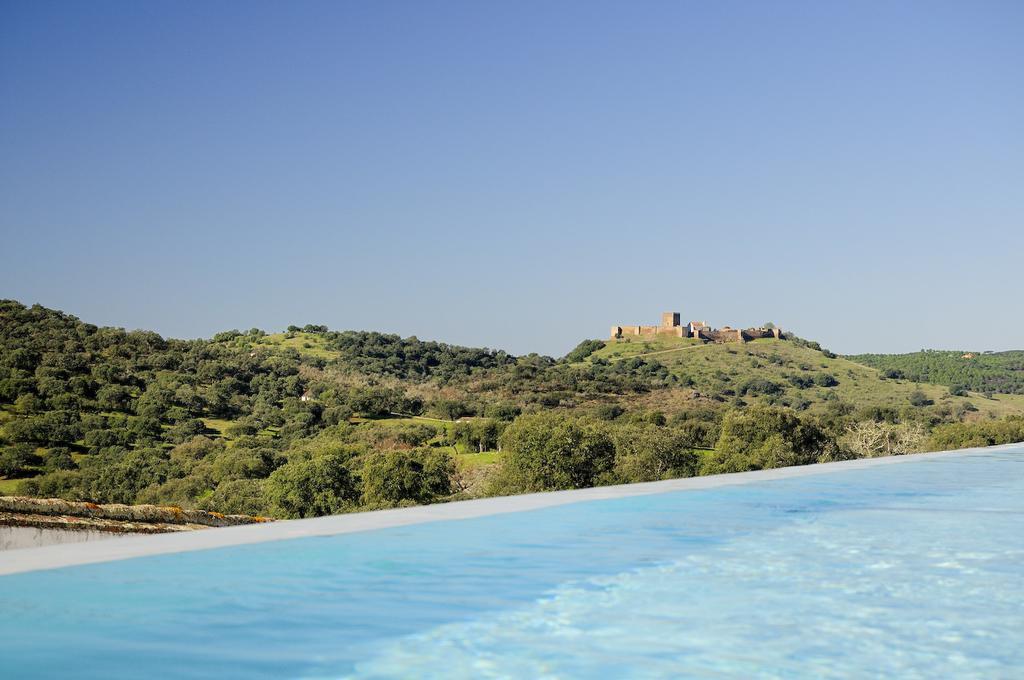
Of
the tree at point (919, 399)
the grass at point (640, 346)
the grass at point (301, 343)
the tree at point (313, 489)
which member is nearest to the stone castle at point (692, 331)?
the grass at point (640, 346)

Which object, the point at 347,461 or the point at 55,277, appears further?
the point at 55,277

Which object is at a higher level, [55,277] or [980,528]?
[55,277]

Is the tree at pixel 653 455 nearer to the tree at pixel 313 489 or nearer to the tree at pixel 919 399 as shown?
the tree at pixel 313 489

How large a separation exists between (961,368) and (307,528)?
69619 millimetres

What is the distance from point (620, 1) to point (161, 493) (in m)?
18.0

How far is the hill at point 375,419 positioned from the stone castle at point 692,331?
518 inches

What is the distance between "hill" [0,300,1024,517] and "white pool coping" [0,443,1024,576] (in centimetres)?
1916

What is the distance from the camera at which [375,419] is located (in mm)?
41750

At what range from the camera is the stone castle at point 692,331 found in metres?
76.2

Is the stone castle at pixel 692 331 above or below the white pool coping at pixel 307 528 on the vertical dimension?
above

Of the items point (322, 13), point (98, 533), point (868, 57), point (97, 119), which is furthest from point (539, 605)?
point (97, 119)

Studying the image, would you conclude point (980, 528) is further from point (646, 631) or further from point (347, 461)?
point (347, 461)

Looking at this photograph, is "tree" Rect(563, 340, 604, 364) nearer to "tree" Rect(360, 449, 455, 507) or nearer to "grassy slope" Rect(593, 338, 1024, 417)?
"grassy slope" Rect(593, 338, 1024, 417)

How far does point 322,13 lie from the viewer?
68.2 feet
